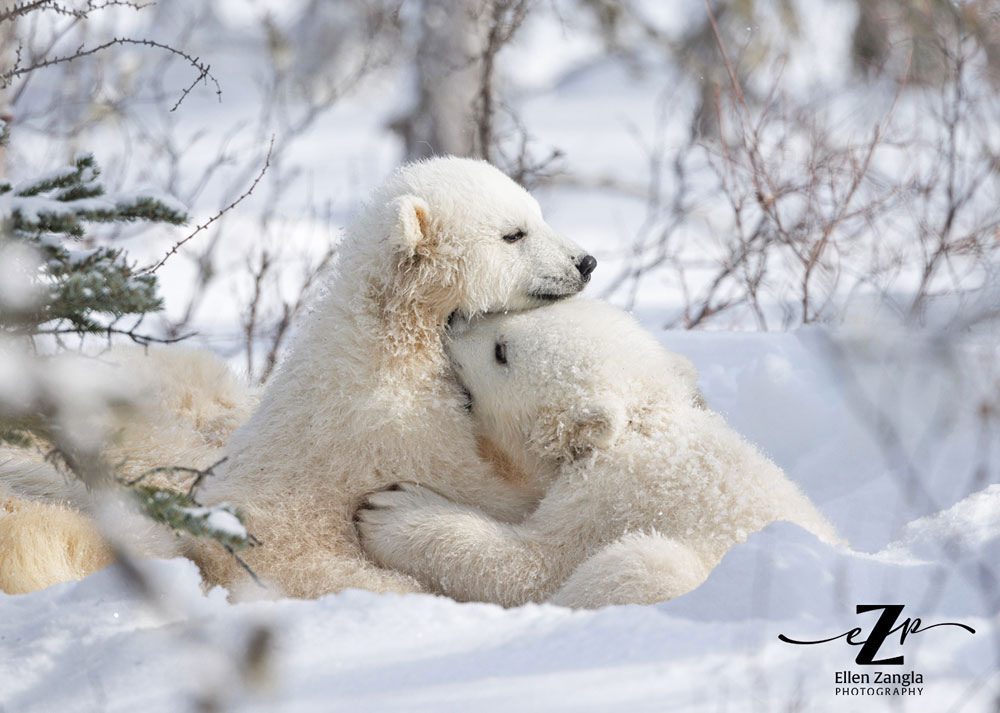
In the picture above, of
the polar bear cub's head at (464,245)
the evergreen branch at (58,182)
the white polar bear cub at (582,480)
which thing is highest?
the polar bear cub's head at (464,245)

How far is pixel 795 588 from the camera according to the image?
231cm

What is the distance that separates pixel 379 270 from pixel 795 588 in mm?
1607

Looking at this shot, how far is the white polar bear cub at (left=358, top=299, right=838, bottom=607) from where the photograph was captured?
2.96 m

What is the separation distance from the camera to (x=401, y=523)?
310 centimetres

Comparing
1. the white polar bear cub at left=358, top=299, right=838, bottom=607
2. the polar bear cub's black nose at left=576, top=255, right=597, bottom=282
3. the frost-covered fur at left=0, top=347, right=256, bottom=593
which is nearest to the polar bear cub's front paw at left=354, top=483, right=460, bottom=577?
the white polar bear cub at left=358, top=299, right=838, bottom=607

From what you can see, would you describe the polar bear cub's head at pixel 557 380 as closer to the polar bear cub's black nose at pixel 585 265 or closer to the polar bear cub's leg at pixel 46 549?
the polar bear cub's black nose at pixel 585 265

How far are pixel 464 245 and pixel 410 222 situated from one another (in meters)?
0.20

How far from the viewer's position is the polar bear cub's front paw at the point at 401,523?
3049 millimetres

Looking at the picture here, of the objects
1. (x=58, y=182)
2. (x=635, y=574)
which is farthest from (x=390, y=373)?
(x=58, y=182)

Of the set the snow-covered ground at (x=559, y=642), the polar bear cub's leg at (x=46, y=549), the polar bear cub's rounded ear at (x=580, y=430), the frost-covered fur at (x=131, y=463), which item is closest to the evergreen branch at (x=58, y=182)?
the frost-covered fur at (x=131, y=463)

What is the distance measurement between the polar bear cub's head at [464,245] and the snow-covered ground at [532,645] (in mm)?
1152

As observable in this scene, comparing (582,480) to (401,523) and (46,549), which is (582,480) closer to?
(401,523)

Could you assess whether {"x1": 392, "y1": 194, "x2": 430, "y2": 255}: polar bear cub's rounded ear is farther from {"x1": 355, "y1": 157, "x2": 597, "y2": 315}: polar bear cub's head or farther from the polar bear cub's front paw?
the polar bear cub's front paw

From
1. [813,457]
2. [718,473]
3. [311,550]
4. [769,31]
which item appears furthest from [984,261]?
[769,31]
